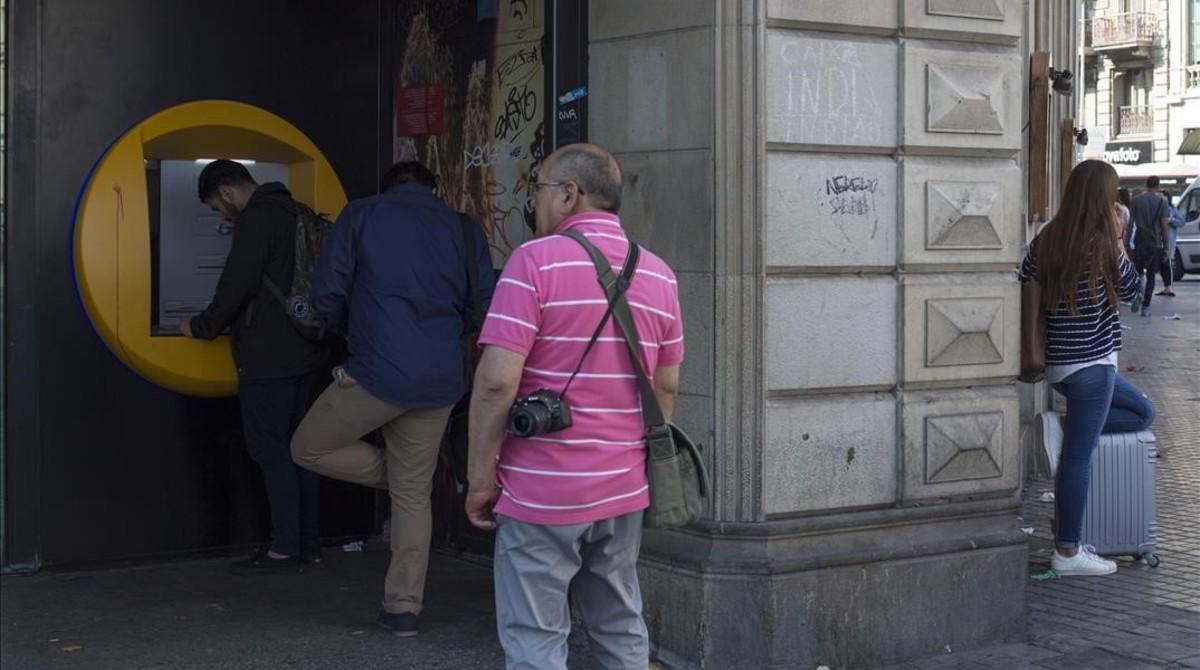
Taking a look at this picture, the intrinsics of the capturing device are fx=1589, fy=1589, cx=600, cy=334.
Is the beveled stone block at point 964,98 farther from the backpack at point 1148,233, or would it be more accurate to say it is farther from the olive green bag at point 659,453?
the backpack at point 1148,233

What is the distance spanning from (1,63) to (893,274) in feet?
11.5

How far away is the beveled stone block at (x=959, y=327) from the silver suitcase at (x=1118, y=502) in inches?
54.0

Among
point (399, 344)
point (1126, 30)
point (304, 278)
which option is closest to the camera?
point (399, 344)

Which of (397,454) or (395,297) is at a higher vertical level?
(395,297)

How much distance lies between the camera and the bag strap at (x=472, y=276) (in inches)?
224

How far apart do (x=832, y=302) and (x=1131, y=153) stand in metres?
44.1

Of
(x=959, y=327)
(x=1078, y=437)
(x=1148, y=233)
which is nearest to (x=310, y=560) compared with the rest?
(x=959, y=327)

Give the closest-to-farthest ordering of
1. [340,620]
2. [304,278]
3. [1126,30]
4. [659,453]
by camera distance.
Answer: [659,453]
[340,620]
[304,278]
[1126,30]

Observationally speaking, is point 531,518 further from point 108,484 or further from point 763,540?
point 108,484

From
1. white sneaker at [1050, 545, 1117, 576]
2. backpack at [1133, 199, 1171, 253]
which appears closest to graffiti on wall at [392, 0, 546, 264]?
white sneaker at [1050, 545, 1117, 576]

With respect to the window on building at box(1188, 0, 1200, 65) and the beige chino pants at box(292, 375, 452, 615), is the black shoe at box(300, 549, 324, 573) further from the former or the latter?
the window on building at box(1188, 0, 1200, 65)

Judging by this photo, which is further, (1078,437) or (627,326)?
(1078,437)

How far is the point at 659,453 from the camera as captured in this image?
12.9 feet

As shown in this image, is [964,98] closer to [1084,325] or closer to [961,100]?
[961,100]
